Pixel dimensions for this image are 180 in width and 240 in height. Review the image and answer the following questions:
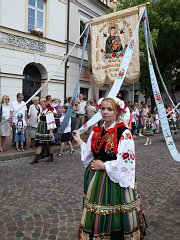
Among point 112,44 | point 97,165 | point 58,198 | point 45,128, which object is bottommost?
point 58,198

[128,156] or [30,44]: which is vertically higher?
[30,44]

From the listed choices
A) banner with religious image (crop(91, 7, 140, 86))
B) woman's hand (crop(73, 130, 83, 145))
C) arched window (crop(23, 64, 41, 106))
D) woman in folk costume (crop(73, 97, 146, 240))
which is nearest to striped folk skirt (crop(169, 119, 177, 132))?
banner with religious image (crop(91, 7, 140, 86))

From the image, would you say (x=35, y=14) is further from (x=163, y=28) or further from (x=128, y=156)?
(x=128, y=156)

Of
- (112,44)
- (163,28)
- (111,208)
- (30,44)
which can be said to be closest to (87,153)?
(111,208)

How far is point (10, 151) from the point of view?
8211 mm

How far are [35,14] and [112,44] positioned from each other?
8.16 m

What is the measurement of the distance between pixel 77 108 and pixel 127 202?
8.39 metres

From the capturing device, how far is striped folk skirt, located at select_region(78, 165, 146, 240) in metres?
2.46

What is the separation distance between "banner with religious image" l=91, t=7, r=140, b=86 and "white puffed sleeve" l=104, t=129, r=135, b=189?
4.36 m

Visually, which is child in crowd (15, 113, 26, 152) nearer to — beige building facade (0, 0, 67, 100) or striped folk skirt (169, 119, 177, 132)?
beige building facade (0, 0, 67, 100)

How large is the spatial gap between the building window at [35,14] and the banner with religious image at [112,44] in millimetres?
7294

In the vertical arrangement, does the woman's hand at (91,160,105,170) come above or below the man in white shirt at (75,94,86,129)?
below

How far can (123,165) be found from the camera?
2.51 meters

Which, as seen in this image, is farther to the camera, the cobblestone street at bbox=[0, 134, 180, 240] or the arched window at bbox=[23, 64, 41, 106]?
the arched window at bbox=[23, 64, 41, 106]
